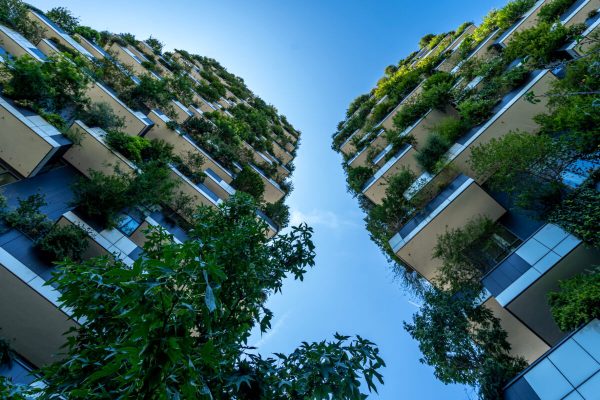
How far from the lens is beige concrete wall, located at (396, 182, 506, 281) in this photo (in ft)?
43.6

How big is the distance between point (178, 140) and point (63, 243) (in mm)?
10519

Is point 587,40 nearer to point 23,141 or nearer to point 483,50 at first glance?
point 483,50

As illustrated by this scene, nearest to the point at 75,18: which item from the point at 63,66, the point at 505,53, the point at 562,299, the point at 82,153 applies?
the point at 63,66

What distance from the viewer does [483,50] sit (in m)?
20.2

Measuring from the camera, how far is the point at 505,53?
1588 centimetres

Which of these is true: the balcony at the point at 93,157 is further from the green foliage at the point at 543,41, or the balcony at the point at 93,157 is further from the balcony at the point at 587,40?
the balcony at the point at 587,40

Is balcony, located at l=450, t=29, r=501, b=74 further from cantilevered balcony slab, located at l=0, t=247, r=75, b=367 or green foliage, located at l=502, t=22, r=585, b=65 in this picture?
cantilevered balcony slab, located at l=0, t=247, r=75, b=367

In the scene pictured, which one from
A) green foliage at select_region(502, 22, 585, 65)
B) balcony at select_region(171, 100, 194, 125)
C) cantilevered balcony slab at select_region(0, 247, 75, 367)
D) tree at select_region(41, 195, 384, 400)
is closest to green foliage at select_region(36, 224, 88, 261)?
cantilevered balcony slab at select_region(0, 247, 75, 367)

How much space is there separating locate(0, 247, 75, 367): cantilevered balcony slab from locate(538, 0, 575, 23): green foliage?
27428mm

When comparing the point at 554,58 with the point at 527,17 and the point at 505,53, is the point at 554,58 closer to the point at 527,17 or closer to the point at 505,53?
the point at 505,53

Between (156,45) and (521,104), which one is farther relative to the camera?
(156,45)

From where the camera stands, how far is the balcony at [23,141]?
10.5 meters

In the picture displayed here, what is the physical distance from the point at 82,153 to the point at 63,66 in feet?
14.5

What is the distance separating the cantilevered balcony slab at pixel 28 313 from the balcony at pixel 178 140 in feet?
36.9
